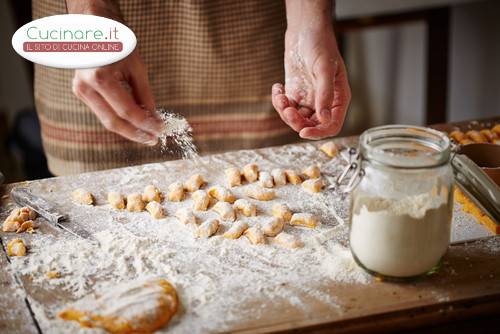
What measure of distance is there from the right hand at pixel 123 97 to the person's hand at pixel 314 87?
26cm

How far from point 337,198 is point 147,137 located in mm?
397

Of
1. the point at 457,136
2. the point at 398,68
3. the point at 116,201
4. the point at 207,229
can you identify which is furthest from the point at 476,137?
the point at 398,68

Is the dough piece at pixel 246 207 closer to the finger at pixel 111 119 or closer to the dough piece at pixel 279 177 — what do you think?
the dough piece at pixel 279 177

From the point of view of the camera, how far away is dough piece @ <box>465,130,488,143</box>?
1.23 metres

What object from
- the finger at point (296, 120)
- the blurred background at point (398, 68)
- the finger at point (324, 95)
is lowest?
the blurred background at point (398, 68)

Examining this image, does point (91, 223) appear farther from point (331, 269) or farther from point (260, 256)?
point (331, 269)

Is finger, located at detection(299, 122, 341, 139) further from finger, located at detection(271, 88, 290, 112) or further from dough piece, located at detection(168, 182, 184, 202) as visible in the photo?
dough piece, located at detection(168, 182, 184, 202)

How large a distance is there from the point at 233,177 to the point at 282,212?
150mm

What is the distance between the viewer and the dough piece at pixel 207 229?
954 millimetres

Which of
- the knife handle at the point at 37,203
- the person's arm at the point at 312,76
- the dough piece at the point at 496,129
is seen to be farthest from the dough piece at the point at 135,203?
the dough piece at the point at 496,129

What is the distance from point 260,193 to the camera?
106cm

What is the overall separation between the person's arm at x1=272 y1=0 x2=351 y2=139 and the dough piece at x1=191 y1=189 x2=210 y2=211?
0.22m

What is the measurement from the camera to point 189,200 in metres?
1.07

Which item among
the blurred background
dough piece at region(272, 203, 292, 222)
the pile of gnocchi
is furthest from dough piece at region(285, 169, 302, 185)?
the blurred background
